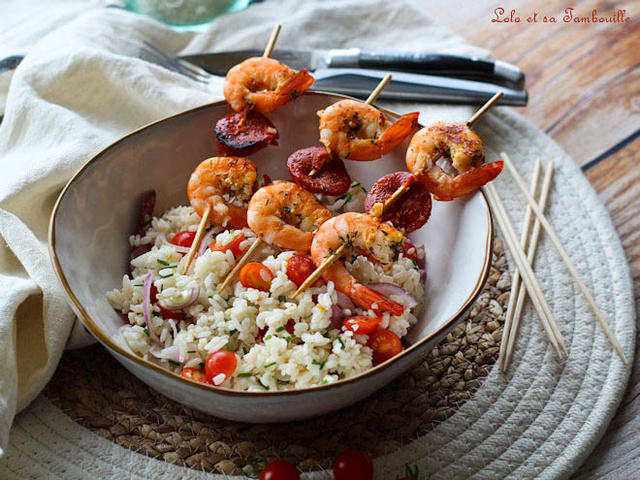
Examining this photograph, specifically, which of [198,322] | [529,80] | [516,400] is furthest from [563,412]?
[529,80]

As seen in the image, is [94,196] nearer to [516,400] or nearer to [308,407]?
[308,407]

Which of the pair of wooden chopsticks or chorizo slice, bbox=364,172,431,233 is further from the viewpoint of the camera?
the pair of wooden chopsticks

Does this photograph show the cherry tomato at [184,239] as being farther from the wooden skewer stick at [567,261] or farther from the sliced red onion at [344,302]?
the wooden skewer stick at [567,261]

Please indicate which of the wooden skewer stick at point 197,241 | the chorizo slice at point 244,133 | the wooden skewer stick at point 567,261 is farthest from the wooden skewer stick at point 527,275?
the wooden skewer stick at point 197,241

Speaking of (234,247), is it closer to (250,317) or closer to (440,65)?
(250,317)

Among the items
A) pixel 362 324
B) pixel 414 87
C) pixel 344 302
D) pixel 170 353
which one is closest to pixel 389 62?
pixel 414 87

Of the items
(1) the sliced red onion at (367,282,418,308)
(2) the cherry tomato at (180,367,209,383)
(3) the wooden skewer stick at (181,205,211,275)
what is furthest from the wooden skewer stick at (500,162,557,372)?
(3) the wooden skewer stick at (181,205,211,275)

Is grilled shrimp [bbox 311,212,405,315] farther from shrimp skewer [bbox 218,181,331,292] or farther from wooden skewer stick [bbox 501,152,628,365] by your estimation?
wooden skewer stick [bbox 501,152,628,365]
